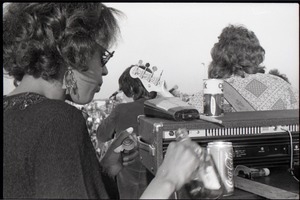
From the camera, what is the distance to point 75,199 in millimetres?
769

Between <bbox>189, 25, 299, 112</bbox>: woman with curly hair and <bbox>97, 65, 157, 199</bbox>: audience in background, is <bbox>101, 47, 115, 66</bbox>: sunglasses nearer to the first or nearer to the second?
<bbox>189, 25, 299, 112</bbox>: woman with curly hair

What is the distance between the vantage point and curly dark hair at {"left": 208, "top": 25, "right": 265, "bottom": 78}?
1.76m

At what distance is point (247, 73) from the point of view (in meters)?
1.89

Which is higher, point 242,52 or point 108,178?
point 242,52

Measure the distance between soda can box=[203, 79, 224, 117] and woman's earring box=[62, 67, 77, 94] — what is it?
36cm

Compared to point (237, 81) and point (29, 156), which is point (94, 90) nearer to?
point (29, 156)

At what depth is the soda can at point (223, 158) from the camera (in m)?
0.91

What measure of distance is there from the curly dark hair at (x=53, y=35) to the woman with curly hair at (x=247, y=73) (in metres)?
0.70

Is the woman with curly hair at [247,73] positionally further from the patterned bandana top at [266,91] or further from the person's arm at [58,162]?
the person's arm at [58,162]

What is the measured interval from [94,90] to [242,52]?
40.2 inches

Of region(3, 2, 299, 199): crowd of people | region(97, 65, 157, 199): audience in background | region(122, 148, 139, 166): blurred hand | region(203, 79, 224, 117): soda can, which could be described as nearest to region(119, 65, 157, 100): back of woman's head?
region(97, 65, 157, 199): audience in background

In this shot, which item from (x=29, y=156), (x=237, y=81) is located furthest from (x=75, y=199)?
(x=237, y=81)

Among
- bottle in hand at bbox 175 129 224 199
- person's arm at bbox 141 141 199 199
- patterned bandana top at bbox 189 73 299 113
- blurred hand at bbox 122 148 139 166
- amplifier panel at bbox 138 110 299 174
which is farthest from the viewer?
patterned bandana top at bbox 189 73 299 113

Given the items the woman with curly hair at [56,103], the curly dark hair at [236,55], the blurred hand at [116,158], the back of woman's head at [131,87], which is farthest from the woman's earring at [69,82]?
the back of woman's head at [131,87]
